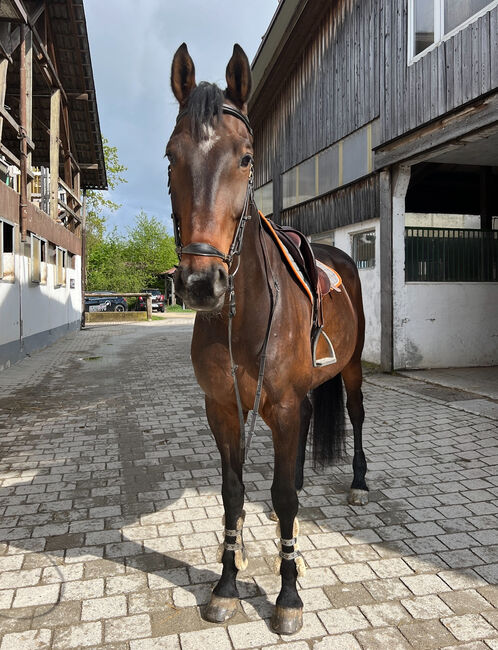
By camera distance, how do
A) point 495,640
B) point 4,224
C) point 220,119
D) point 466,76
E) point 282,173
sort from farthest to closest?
point 282,173 < point 4,224 < point 466,76 < point 495,640 < point 220,119

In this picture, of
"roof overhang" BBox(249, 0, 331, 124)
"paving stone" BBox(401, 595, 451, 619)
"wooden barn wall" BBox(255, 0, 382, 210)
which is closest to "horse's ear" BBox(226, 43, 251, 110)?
"paving stone" BBox(401, 595, 451, 619)

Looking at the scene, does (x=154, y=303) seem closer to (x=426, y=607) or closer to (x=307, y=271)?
(x=307, y=271)

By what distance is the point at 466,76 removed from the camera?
6793 millimetres

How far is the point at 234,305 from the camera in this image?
213 cm

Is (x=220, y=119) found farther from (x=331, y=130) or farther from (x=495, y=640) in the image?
(x=331, y=130)

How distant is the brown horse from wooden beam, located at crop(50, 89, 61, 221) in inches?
525

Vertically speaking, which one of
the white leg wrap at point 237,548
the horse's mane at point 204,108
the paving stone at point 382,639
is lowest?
the paving stone at point 382,639

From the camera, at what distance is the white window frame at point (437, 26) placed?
653 centimetres

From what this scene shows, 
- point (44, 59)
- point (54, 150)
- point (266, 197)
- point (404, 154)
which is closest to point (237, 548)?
point (404, 154)

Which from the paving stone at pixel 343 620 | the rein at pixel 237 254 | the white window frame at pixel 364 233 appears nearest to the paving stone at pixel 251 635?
the paving stone at pixel 343 620

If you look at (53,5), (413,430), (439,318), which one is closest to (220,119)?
(413,430)

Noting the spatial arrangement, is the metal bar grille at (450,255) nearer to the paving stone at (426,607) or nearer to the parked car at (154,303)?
the paving stone at (426,607)

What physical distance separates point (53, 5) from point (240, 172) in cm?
1552

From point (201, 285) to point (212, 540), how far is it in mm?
2032
